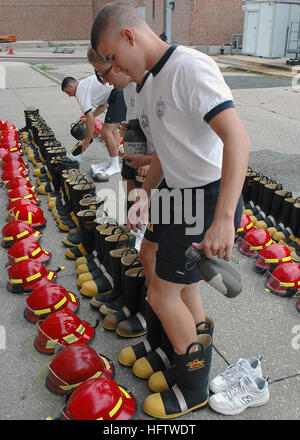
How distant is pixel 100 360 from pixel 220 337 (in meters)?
0.89

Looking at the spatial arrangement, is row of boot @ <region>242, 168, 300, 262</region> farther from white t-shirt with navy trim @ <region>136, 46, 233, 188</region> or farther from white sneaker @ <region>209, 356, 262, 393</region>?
white t-shirt with navy trim @ <region>136, 46, 233, 188</region>

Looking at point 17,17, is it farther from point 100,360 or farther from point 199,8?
point 100,360

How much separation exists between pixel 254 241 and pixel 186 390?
193cm

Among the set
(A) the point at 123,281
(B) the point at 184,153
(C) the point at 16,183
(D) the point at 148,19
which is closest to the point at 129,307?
(A) the point at 123,281

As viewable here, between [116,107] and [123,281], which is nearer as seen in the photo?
[123,281]

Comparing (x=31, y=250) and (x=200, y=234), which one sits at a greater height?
(x=200, y=234)

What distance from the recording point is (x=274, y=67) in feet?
64.2

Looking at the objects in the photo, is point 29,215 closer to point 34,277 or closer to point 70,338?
point 34,277

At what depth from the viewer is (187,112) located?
173 centimetres

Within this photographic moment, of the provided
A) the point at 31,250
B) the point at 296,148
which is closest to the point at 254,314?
the point at 31,250

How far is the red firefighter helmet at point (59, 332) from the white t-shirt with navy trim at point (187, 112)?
1.29 metres

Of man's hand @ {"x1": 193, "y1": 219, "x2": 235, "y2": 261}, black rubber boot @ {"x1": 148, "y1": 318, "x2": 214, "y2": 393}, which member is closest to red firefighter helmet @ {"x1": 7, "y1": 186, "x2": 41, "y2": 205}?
black rubber boot @ {"x1": 148, "y1": 318, "x2": 214, "y2": 393}

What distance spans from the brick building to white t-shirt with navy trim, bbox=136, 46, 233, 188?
27.8 metres

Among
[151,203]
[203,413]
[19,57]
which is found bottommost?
[19,57]
